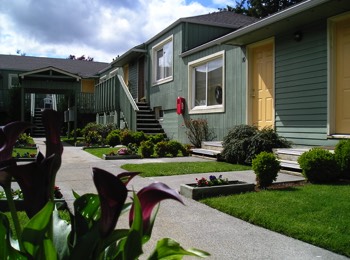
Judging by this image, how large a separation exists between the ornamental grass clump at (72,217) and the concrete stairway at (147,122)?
14.7 metres

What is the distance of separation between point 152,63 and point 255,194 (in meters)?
13.2

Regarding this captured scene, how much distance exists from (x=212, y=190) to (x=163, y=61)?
12.2 m

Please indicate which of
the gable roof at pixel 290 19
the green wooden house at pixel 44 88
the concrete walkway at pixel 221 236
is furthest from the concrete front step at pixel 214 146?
the green wooden house at pixel 44 88

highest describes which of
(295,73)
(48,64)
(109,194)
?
(48,64)

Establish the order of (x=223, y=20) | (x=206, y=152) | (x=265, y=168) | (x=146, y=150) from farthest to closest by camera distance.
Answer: (x=223, y=20), (x=146, y=150), (x=206, y=152), (x=265, y=168)

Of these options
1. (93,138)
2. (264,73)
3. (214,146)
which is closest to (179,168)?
(214,146)

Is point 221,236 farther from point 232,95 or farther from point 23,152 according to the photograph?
point 23,152

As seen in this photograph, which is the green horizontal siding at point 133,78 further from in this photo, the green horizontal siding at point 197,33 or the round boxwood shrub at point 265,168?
the round boxwood shrub at point 265,168

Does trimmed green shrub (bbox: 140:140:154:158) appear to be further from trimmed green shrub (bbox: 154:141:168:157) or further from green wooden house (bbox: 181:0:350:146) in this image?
green wooden house (bbox: 181:0:350:146)

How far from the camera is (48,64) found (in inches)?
1309

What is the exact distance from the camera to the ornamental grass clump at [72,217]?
3.85 ft

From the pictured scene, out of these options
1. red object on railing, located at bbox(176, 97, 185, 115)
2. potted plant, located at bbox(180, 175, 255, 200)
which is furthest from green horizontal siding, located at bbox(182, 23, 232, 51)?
potted plant, located at bbox(180, 175, 255, 200)

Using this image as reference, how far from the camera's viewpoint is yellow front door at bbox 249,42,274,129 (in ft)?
33.6

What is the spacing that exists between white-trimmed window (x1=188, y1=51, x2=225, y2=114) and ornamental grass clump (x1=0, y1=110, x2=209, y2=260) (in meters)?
10.8
